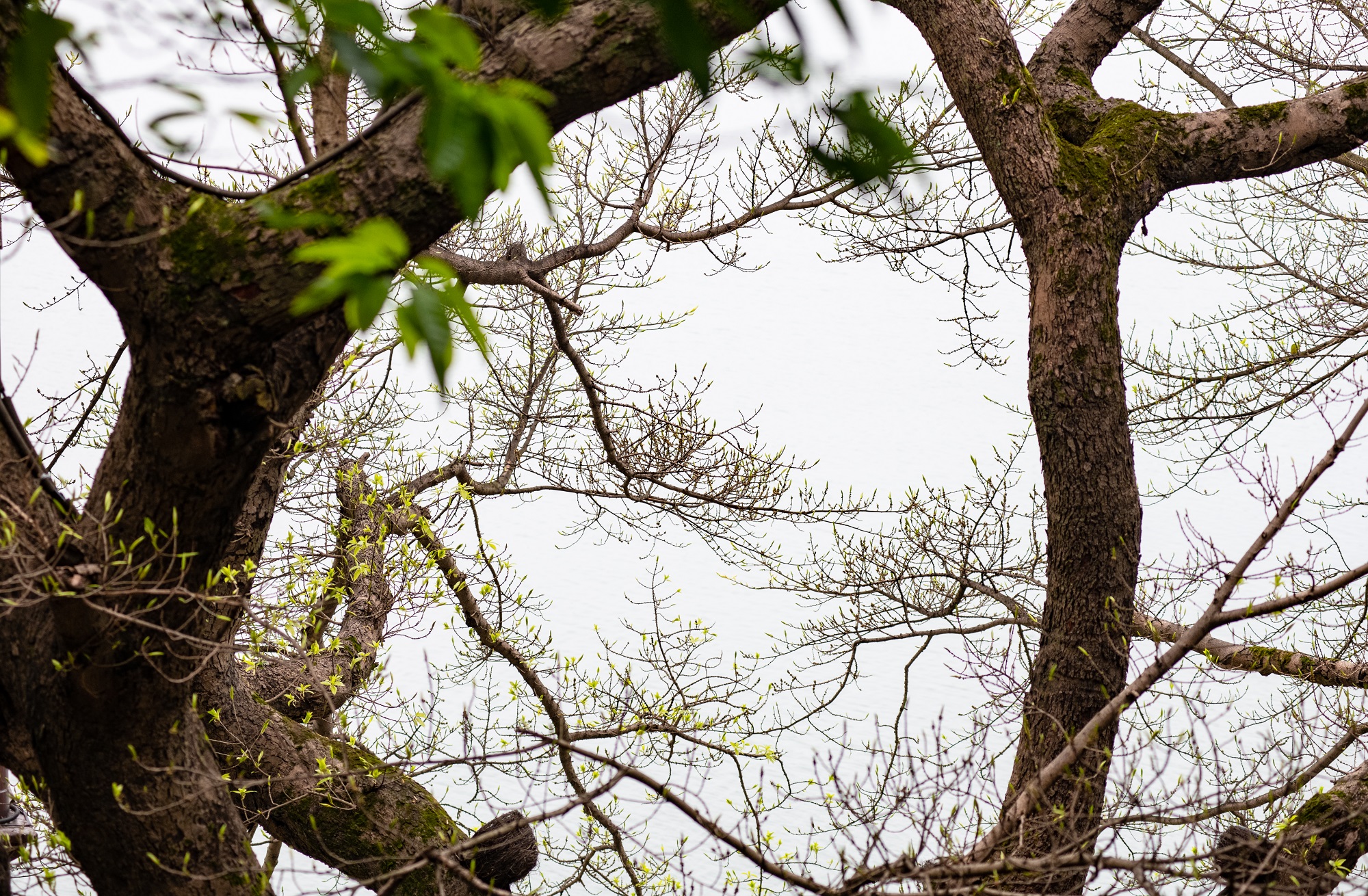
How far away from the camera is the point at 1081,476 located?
104 inches

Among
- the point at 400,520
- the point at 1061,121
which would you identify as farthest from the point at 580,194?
the point at 1061,121

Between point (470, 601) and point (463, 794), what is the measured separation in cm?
345

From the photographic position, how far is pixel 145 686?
1.71 metres

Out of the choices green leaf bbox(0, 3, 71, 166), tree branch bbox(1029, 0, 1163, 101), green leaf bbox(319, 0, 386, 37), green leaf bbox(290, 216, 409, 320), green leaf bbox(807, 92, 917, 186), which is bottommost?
green leaf bbox(290, 216, 409, 320)

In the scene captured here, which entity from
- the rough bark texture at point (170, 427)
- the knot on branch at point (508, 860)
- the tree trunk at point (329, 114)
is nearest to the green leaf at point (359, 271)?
the rough bark texture at point (170, 427)

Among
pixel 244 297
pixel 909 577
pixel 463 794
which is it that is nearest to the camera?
pixel 244 297

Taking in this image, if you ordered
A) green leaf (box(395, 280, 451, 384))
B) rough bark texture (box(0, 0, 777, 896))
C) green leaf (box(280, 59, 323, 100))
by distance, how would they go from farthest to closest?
rough bark texture (box(0, 0, 777, 896)) < green leaf (box(280, 59, 323, 100)) < green leaf (box(395, 280, 451, 384))

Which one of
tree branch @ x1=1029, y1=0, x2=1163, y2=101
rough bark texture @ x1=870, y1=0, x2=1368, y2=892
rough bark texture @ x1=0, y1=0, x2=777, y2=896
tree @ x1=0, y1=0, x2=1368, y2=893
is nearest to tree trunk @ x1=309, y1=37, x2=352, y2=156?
tree @ x1=0, y1=0, x2=1368, y2=893

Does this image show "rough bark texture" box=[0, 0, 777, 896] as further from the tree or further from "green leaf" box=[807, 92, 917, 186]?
"green leaf" box=[807, 92, 917, 186]

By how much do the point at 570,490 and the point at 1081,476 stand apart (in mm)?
1849

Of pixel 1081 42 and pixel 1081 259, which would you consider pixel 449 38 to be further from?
pixel 1081 42

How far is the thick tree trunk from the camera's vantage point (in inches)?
104

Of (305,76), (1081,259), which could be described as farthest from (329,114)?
(1081,259)

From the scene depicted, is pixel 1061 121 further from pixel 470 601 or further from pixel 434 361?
pixel 434 361
